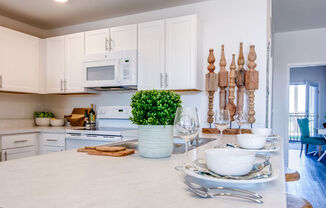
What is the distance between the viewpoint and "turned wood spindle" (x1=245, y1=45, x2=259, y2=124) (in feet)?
8.12

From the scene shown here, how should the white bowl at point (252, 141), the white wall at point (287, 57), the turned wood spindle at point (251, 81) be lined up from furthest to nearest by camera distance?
the white wall at point (287, 57) → the turned wood spindle at point (251, 81) → the white bowl at point (252, 141)

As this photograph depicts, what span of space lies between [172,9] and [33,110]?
8.35 feet

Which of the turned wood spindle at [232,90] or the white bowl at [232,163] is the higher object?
the turned wood spindle at [232,90]

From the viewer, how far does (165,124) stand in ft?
3.26

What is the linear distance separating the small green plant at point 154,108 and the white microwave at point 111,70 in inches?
76.5

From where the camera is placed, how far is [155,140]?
1.02 m

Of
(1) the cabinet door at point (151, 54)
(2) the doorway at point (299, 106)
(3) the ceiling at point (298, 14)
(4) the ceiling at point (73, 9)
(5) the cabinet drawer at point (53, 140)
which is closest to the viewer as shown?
(1) the cabinet door at point (151, 54)

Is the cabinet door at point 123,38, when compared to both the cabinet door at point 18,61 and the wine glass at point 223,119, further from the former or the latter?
the wine glass at point 223,119

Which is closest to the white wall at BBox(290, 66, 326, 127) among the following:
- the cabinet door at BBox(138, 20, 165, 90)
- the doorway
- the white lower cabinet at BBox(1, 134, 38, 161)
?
the doorway

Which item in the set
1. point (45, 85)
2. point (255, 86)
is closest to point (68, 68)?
point (45, 85)

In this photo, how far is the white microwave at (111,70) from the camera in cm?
292

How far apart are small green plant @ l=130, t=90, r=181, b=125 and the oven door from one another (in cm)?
204

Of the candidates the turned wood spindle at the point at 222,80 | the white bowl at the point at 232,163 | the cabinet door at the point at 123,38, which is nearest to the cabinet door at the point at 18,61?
the cabinet door at the point at 123,38

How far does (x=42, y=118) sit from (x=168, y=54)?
2.14 metres
